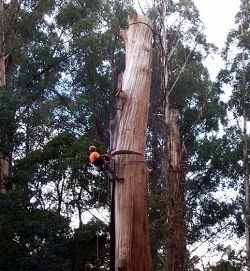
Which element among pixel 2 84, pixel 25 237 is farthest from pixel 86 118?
pixel 25 237

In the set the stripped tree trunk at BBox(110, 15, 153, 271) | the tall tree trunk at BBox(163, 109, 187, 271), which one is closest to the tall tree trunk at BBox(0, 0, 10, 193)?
the tall tree trunk at BBox(163, 109, 187, 271)

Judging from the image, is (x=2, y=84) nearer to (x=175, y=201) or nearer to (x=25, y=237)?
(x=25, y=237)

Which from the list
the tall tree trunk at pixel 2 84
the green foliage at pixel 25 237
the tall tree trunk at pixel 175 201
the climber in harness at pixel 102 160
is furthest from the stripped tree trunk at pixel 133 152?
the tall tree trunk at pixel 2 84

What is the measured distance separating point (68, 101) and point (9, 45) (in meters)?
2.65

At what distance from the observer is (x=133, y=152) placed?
3459mm

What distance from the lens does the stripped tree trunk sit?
10.6 feet

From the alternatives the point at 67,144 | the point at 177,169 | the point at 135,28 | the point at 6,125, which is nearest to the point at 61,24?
the point at 67,144

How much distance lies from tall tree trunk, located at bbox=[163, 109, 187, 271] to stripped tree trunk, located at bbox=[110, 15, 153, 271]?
108 inches

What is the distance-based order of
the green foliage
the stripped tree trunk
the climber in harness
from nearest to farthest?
the stripped tree trunk → the climber in harness → the green foliage

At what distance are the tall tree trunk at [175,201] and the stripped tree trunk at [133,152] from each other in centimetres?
275

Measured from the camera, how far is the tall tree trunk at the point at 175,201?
19.8 ft

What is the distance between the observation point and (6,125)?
9.80 m

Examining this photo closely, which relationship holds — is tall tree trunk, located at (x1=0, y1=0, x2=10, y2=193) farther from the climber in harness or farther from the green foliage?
the climber in harness

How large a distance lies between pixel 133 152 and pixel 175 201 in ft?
9.61
